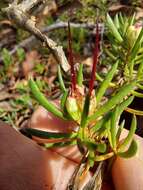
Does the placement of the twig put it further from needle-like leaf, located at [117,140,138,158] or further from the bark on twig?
needle-like leaf, located at [117,140,138,158]

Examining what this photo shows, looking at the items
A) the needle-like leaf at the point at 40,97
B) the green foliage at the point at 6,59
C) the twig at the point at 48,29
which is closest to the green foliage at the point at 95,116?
the needle-like leaf at the point at 40,97

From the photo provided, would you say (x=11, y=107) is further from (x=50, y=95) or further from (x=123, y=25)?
(x=123, y=25)

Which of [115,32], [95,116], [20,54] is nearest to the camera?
[95,116]

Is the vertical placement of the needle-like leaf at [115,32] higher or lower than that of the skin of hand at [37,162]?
higher

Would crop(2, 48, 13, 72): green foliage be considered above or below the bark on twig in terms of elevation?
below

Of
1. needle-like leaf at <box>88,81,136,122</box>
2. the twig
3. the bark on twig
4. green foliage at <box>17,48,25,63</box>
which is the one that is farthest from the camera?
green foliage at <box>17,48,25,63</box>

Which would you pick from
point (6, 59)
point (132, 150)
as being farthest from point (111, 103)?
point (6, 59)

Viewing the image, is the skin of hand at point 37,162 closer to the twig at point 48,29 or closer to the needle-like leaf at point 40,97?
the needle-like leaf at point 40,97

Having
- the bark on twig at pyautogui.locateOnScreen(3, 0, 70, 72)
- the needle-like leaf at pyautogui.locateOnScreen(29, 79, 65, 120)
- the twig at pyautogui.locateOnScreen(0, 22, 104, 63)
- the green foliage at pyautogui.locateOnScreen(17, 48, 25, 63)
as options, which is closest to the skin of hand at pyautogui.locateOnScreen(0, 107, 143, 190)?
the bark on twig at pyautogui.locateOnScreen(3, 0, 70, 72)

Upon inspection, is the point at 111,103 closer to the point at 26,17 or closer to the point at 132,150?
the point at 132,150

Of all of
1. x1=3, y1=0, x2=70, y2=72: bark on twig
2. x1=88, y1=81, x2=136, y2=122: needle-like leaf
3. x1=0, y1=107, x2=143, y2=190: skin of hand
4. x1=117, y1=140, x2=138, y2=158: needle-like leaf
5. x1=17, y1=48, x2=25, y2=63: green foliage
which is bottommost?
x1=17, y1=48, x2=25, y2=63: green foliage

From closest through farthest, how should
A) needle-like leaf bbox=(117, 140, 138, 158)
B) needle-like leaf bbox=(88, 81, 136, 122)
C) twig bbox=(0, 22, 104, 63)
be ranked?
needle-like leaf bbox=(117, 140, 138, 158) < needle-like leaf bbox=(88, 81, 136, 122) < twig bbox=(0, 22, 104, 63)

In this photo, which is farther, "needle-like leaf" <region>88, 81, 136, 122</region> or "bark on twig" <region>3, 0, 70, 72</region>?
"bark on twig" <region>3, 0, 70, 72</region>
